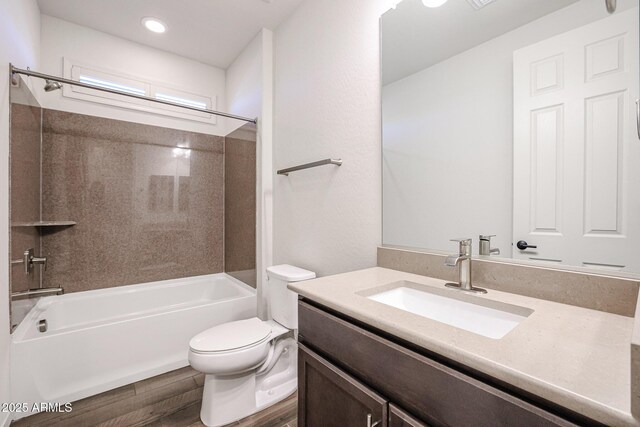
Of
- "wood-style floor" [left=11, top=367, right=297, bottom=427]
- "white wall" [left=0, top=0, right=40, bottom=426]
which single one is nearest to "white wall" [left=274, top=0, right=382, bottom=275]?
"wood-style floor" [left=11, top=367, right=297, bottom=427]

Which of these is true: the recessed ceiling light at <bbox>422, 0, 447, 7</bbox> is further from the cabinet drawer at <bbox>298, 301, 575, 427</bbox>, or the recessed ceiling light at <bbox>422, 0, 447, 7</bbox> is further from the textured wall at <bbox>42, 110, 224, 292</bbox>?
the textured wall at <bbox>42, 110, 224, 292</bbox>

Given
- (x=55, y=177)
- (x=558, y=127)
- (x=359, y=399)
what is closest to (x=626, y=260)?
(x=558, y=127)

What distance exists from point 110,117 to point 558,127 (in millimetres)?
3123

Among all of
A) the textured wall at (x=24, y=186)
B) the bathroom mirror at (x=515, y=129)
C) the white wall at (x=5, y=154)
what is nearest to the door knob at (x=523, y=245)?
the bathroom mirror at (x=515, y=129)

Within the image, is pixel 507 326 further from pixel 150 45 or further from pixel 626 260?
pixel 150 45

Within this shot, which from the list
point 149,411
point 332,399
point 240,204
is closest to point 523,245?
point 332,399

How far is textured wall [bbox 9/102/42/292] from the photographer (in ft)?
5.39

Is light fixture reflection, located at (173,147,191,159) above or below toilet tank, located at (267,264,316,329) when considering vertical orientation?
above

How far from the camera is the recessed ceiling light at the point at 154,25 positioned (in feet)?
7.37

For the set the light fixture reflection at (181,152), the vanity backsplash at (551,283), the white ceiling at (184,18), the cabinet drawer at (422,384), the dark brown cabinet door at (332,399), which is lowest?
the dark brown cabinet door at (332,399)

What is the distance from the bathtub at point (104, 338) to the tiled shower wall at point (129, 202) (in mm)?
180

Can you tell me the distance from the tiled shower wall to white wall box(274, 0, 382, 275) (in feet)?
1.87

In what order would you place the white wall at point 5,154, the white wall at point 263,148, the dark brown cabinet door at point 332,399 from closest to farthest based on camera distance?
the dark brown cabinet door at point 332,399, the white wall at point 5,154, the white wall at point 263,148

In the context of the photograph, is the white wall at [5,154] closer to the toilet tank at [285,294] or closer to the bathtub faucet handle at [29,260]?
the bathtub faucet handle at [29,260]
